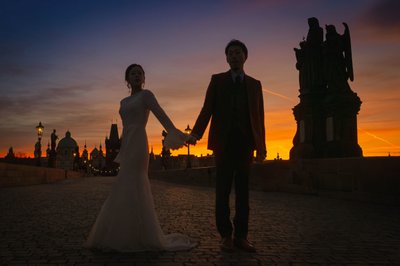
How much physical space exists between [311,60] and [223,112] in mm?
15629

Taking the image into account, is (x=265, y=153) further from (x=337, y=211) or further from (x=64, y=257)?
(x=337, y=211)

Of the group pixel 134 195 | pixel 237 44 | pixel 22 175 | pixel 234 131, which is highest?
pixel 237 44

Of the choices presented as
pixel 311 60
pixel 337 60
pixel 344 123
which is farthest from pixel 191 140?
pixel 311 60

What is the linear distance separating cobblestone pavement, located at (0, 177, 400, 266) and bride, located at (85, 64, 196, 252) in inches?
7.4

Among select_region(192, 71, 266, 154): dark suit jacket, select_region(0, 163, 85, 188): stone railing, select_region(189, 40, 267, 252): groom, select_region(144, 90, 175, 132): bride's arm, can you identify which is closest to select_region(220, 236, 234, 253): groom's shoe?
select_region(189, 40, 267, 252): groom

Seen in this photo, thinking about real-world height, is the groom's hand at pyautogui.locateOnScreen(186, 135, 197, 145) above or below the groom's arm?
below

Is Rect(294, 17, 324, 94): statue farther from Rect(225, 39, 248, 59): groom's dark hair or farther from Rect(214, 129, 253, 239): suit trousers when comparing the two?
Rect(214, 129, 253, 239): suit trousers

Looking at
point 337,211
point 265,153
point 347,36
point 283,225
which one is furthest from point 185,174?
point 265,153

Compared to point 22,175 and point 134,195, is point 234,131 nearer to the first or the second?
point 134,195

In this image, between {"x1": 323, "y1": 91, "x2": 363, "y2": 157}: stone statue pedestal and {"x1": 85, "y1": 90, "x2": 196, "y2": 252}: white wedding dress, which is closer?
{"x1": 85, "y1": 90, "x2": 196, "y2": 252}: white wedding dress

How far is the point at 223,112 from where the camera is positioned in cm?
502

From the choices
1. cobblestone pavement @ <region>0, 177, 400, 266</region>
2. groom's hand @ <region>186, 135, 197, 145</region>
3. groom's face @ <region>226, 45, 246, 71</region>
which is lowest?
cobblestone pavement @ <region>0, 177, 400, 266</region>

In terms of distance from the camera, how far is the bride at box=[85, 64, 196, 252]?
4766 millimetres

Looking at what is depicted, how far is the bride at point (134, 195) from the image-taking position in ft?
15.6
